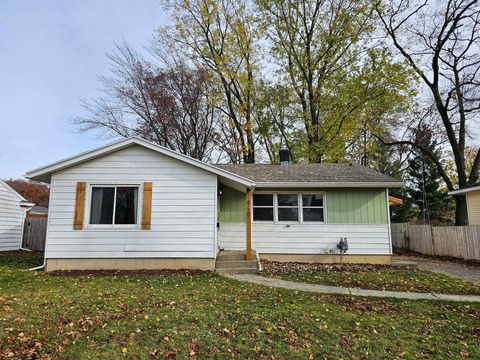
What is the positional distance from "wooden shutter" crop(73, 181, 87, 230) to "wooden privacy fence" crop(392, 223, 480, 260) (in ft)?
47.4

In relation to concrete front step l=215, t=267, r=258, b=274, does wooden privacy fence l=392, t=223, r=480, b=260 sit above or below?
above

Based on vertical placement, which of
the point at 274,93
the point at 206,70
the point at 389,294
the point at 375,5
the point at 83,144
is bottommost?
the point at 389,294

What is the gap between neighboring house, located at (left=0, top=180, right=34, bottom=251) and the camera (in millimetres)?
15195

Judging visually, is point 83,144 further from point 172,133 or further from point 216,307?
point 216,307

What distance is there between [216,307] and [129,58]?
789 inches

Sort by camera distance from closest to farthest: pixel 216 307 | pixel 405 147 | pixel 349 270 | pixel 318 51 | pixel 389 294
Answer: pixel 216 307, pixel 389 294, pixel 349 270, pixel 318 51, pixel 405 147

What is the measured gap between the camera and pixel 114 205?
945 cm

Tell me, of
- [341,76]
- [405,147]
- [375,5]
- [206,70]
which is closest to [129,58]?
[206,70]

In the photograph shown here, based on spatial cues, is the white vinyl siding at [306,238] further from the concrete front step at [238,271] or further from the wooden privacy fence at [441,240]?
the wooden privacy fence at [441,240]

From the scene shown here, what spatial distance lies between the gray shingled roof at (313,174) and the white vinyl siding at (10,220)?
36.9 ft

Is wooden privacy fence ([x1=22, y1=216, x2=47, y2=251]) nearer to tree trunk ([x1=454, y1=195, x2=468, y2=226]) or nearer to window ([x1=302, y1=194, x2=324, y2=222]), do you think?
window ([x1=302, y1=194, x2=324, y2=222])

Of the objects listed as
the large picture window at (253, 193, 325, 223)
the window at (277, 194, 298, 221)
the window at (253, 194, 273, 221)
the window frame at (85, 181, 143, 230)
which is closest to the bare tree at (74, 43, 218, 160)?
the window at (253, 194, 273, 221)

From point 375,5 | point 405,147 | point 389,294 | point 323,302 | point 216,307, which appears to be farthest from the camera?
point 405,147

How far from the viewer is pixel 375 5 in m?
19.2
